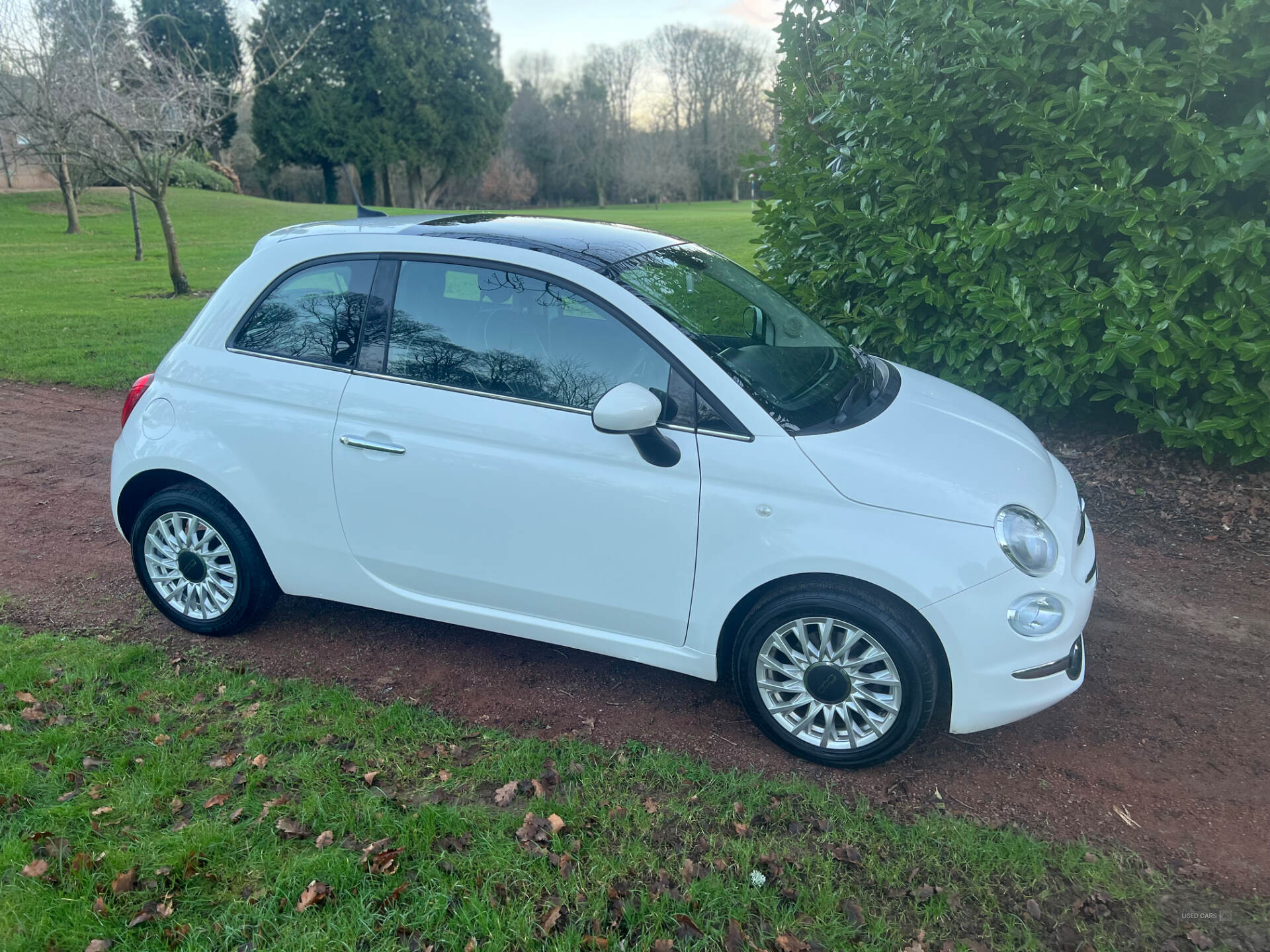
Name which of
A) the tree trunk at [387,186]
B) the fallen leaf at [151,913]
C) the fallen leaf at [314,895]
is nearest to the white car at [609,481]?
the fallen leaf at [314,895]

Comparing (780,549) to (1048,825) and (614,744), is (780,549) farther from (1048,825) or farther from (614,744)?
(1048,825)

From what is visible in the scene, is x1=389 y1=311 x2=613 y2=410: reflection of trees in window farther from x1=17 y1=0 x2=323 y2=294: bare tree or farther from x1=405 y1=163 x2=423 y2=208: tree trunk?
x1=405 y1=163 x2=423 y2=208: tree trunk

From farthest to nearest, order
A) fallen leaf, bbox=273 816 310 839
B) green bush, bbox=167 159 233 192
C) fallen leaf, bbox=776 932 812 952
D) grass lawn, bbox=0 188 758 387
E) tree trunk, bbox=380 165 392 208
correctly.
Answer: tree trunk, bbox=380 165 392 208
green bush, bbox=167 159 233 192
grass lawn, bbox=0 188 758 387
fallen leaf, bbox=273 816 310 839
fallen leaf, bbox=776 932 812 952

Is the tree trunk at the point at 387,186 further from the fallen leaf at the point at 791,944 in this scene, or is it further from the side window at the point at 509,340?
the fallen leaf at the point at 791,944

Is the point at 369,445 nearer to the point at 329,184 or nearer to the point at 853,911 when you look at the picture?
the point at 853,911

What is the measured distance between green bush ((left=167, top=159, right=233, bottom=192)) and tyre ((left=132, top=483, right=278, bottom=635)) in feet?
140

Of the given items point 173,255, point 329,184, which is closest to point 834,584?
point 173,255

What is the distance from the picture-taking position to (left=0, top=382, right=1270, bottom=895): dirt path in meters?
3.30

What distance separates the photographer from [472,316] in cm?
379

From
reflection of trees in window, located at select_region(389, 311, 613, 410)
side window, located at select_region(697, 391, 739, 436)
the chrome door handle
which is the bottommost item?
the chrome door handle

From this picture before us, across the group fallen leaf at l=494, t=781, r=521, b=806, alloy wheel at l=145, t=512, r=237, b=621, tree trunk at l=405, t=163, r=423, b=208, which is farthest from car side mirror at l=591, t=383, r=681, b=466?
tree trunk at l=405, t=163, r=423, b=208

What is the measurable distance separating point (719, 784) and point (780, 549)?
0.93m

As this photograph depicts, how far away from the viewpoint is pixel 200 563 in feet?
14.2

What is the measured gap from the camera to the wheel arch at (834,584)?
324 centimetres
